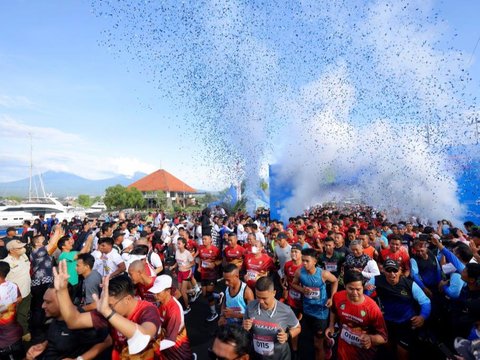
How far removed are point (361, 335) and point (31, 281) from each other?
607 cm

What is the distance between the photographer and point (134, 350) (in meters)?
2.25

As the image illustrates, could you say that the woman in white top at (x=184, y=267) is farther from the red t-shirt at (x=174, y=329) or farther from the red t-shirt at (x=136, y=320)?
the red t-shirt at (x=136, y=320)

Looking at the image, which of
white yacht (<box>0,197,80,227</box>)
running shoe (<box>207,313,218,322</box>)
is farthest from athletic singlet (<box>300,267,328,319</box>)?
white yacht (<box>0,197,80,227</box>)

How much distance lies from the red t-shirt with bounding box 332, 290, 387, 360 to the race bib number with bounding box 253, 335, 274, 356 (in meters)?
1.04

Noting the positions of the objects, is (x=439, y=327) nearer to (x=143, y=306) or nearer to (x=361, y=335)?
(x=361, y=335)

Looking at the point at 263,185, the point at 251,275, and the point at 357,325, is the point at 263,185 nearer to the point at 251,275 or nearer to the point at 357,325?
the point at 251,275

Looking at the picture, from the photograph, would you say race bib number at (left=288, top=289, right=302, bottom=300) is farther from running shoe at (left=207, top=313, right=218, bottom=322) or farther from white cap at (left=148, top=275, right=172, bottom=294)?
white cap at (left=148, top=275, right=172, bottom=294)

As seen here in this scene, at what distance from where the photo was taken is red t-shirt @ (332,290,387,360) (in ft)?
11.2

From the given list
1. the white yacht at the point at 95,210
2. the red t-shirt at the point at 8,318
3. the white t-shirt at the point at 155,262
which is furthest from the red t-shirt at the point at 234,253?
the white yacht at the point at 95,210

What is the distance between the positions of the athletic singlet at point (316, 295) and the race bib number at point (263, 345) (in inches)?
64.8

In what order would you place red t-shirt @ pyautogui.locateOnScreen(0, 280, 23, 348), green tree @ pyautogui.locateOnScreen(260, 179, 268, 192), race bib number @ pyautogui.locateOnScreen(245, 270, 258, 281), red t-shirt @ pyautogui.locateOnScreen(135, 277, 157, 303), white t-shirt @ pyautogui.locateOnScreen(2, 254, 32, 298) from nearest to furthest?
red t-shirt @ pyautogui.locateOnScreen(0, 280, 23, 348) → red t-shirt @ pyautogui.locateOnScreen(135, 277, 157, 303) → white t-shirt @ pyautogui.locateOnScreen(2, 254, 32, 298) → race bib number @ pyautogui.locateOnScreen(245, 270, 258, 281) → green tree @ pyautogui.locateOnScreen(260, 179, 268, 192)

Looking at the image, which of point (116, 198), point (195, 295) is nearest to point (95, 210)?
point (116, 198)

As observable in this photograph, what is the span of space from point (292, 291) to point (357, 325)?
1765mm

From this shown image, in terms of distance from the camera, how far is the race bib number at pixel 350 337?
3.44 metres
